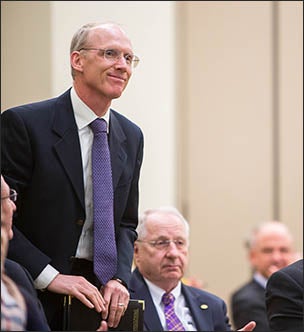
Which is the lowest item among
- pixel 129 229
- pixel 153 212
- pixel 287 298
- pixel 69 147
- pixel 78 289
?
pixel 287 298

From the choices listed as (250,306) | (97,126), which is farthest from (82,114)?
(250,306)

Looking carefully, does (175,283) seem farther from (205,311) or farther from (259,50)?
(259,50)

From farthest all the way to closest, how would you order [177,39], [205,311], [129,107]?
[177,39] → [205,311] → [129,107]

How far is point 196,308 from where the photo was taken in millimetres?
4680

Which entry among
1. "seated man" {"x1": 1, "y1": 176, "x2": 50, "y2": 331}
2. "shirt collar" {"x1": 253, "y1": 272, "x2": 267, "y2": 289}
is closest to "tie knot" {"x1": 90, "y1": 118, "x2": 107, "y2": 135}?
"seated man" {"x1": 1, "y1": 176, "x2": 50, "y2": 331}

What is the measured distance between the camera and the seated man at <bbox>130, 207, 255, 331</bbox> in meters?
4.64

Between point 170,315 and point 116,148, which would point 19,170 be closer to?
point 116,148

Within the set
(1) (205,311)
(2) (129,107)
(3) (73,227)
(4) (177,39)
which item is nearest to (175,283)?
(1) (205,311)

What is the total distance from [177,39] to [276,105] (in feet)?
3.43

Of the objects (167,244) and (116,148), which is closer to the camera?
(116,148)

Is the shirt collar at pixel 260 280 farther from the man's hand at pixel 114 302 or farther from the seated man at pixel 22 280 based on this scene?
the seated man at pixel 22 280

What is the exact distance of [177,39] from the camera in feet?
27.3

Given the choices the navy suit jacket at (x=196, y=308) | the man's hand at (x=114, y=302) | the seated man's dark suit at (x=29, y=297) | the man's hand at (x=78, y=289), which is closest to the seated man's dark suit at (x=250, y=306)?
the navy suit jacket at (x=196, y=308)

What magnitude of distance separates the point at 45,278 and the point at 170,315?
130 centimetres
